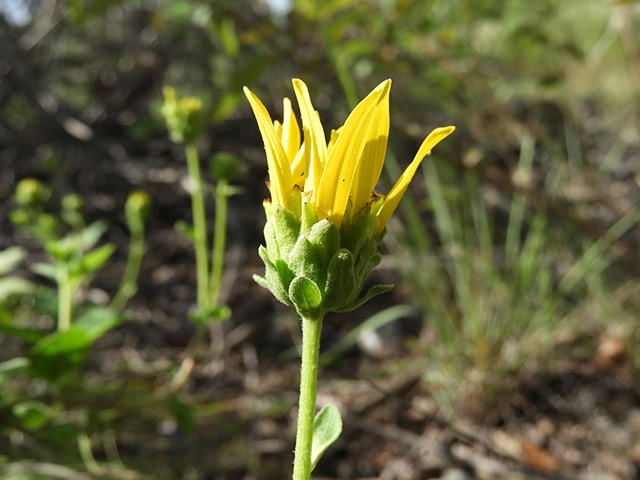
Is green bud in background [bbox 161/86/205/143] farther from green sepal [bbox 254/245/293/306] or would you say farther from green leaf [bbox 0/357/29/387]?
green sepal [bbox 254/245/293/306]

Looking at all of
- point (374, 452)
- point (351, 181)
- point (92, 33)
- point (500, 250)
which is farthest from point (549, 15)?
point (92, 33)

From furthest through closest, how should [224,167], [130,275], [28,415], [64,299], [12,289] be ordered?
1. [130,275]
2. [12,289]
3. [64,299]
4. [224,167]
5. [28,415]

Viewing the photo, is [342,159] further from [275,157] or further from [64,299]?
[64,299]

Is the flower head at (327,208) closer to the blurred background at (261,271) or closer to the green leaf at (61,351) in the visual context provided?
the blurred background at (261,271)

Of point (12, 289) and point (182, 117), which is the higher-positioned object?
point (182, 117)

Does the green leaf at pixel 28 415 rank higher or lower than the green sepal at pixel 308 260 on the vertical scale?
lower

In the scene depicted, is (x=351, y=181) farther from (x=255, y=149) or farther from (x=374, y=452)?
(x=255, y=149)

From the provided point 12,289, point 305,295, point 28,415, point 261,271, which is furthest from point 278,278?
point 261,271

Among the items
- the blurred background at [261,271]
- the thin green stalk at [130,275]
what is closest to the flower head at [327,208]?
the blurred background at [261,271]
